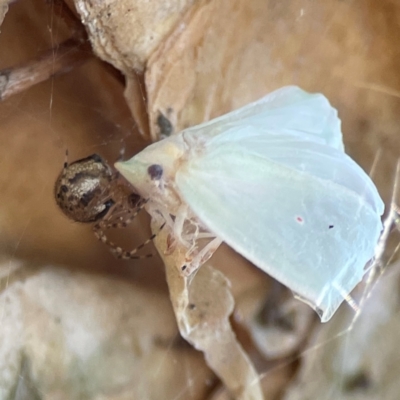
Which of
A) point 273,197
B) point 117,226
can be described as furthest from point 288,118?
point 117,226

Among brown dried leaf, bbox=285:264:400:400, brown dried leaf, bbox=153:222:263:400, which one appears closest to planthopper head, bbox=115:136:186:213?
brown dried leaf, bbox=153:222:263:400

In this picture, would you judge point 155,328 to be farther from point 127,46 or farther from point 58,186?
point 127,46

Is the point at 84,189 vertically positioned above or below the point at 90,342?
above

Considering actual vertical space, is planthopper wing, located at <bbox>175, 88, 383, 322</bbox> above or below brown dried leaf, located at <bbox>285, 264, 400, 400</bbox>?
above

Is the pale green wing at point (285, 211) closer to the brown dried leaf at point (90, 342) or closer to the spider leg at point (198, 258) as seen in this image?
the spider leg at point (198, 258)

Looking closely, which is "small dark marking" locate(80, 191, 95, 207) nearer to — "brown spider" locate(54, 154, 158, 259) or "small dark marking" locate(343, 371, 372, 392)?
"brown spider" locate(54, 154, 158, 259)

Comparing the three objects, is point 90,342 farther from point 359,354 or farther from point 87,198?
point 359,354

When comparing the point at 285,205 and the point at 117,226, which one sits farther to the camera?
the point at 117,226
